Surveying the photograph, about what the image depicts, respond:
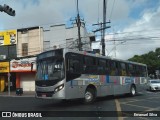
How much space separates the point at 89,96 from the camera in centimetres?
1938

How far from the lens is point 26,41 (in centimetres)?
4456

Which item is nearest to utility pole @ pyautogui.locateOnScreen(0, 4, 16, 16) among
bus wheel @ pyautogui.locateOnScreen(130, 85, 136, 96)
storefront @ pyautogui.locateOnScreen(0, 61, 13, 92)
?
bus wheel @ pyautogui.locateOnScreen(130, 85, 136, 96)

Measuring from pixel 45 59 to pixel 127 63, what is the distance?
31.4ft

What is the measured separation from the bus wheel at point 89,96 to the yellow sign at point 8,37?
1048 inches

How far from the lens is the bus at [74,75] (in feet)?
56.1

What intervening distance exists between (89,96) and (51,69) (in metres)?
3.35

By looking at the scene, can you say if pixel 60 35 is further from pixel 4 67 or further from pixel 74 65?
pixel 74 65

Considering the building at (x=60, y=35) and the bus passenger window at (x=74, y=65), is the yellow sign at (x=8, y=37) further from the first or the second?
the bus passenger window at (x=74, y=65)

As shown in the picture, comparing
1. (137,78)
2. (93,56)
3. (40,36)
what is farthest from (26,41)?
(93,56)

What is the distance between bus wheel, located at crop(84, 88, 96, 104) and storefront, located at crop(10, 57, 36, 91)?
23089 mm

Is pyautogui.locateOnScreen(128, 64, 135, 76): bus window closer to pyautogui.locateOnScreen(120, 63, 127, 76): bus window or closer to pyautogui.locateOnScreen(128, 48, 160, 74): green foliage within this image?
pyautogui.locateOnScreen(120, 63, 127, 76): bus window

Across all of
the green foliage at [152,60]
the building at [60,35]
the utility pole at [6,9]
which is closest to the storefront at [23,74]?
the building at [60,35]

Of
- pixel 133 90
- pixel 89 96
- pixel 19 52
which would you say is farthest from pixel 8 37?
pixel 89 96

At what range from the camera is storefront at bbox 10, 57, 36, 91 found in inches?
1650
